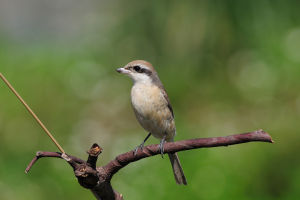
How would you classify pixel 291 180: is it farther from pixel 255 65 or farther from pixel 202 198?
pixel 255 65

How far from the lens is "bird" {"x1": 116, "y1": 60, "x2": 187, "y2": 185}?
8.21ft

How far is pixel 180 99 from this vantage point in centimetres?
484

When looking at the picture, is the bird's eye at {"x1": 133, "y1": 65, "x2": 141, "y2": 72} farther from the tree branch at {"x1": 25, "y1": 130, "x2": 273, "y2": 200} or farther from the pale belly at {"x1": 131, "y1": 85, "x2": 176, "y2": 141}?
the tree branch at {"x1": 25, "y1": 130, "x2": 273, "y2": 200}

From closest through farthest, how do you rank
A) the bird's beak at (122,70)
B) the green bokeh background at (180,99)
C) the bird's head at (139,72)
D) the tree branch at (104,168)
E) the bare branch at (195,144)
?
the bare branch at (195,144) → the tree branch at (104,168) → the bird's beak at (122,70) → the bird's head at (139,72) → the green bokeh background at (180,99)

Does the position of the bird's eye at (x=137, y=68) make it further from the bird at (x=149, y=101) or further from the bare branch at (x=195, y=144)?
the bare branch at (x=195, y=144)

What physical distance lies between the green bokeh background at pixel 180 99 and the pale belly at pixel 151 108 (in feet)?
3.44

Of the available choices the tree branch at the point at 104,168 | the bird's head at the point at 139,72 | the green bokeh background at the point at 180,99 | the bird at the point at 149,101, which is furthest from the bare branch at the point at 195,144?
the green bokeh background at the point at 180,99

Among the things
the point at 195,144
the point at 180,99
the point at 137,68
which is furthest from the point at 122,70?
the point at 180,99

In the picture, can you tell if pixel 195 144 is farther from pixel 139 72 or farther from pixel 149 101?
pixel 139 72

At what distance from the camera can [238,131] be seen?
4.33 metres

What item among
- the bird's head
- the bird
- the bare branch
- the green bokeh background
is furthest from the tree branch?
the green bokeh background

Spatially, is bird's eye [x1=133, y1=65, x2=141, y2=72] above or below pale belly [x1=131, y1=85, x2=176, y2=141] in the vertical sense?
above

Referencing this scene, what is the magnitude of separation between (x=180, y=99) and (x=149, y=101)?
2.34m

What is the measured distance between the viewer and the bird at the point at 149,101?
2504 mm
